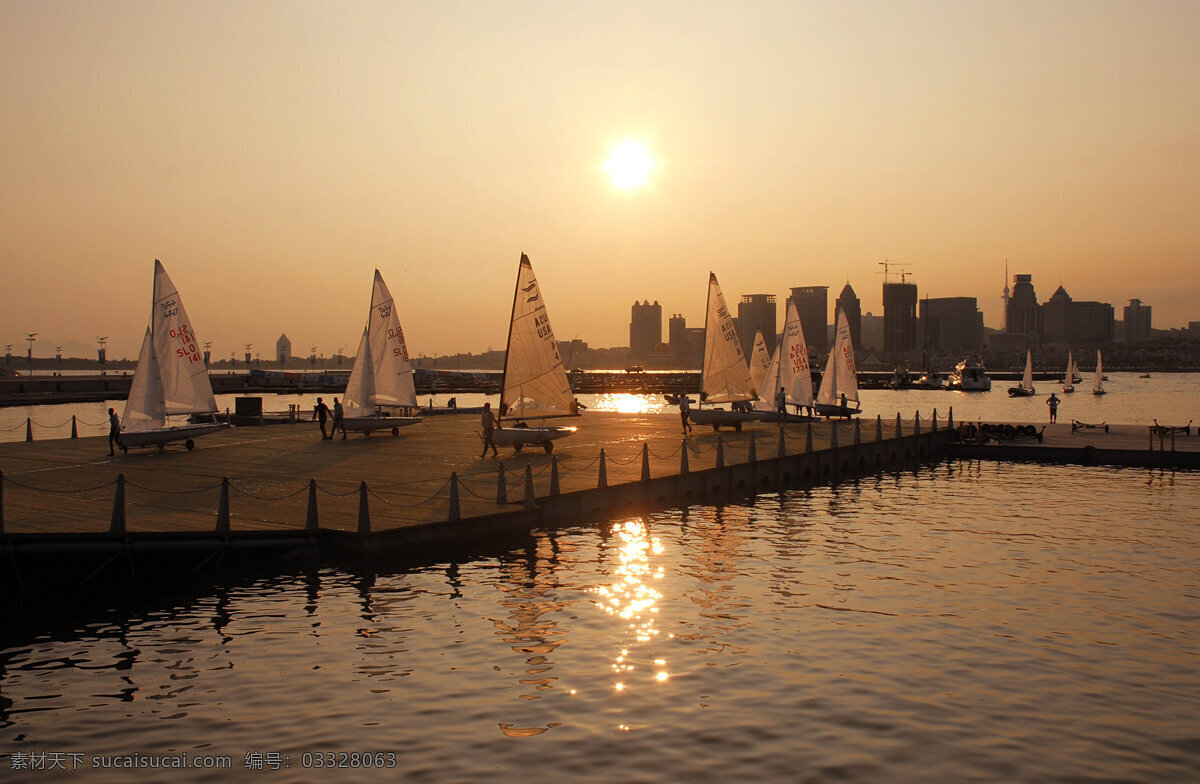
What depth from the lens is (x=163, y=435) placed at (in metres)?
38.5

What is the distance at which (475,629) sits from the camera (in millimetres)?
18031

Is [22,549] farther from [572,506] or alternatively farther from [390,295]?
[390,295]

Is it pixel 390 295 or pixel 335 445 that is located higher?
pixel 390 295

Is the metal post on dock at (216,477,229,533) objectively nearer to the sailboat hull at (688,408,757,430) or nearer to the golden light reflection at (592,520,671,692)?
the golden light reflection at (592,520,671,692)

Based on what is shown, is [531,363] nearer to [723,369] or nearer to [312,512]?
[723,369]

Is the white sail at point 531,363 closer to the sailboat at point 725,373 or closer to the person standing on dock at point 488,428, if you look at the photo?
the person standing on dock at point 488,428

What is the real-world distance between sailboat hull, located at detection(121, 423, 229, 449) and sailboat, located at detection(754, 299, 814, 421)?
3229 centimetres

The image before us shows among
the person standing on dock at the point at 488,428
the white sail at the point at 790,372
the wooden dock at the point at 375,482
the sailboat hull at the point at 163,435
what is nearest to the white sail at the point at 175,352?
the sailboat hull at the point at 163,435

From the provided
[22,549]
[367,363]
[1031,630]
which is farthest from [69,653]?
[367,363]

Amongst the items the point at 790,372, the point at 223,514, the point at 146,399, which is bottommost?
the point at 223,514

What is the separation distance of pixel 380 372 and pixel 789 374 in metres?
26.7

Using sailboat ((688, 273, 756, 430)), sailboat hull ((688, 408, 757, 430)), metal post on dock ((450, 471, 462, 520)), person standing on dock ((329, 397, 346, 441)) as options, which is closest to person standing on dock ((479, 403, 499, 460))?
person standing on dock ((329, 397, 346, 441))

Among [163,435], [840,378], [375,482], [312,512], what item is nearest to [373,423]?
[163,435]

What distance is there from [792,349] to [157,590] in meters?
45.8
